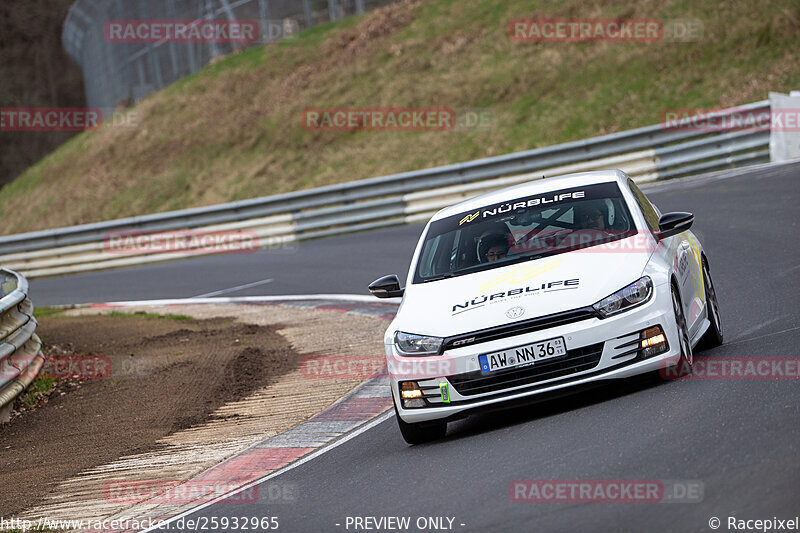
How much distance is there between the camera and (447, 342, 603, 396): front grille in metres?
6.88

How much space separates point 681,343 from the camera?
→ 7.22 meters

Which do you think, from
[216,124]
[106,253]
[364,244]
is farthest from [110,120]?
[364,244]

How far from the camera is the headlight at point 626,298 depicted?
6.93 m

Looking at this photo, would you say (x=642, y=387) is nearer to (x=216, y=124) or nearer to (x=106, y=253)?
(x=106, y=253)

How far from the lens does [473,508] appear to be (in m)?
5.62

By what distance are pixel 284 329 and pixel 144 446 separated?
5.02 meters
